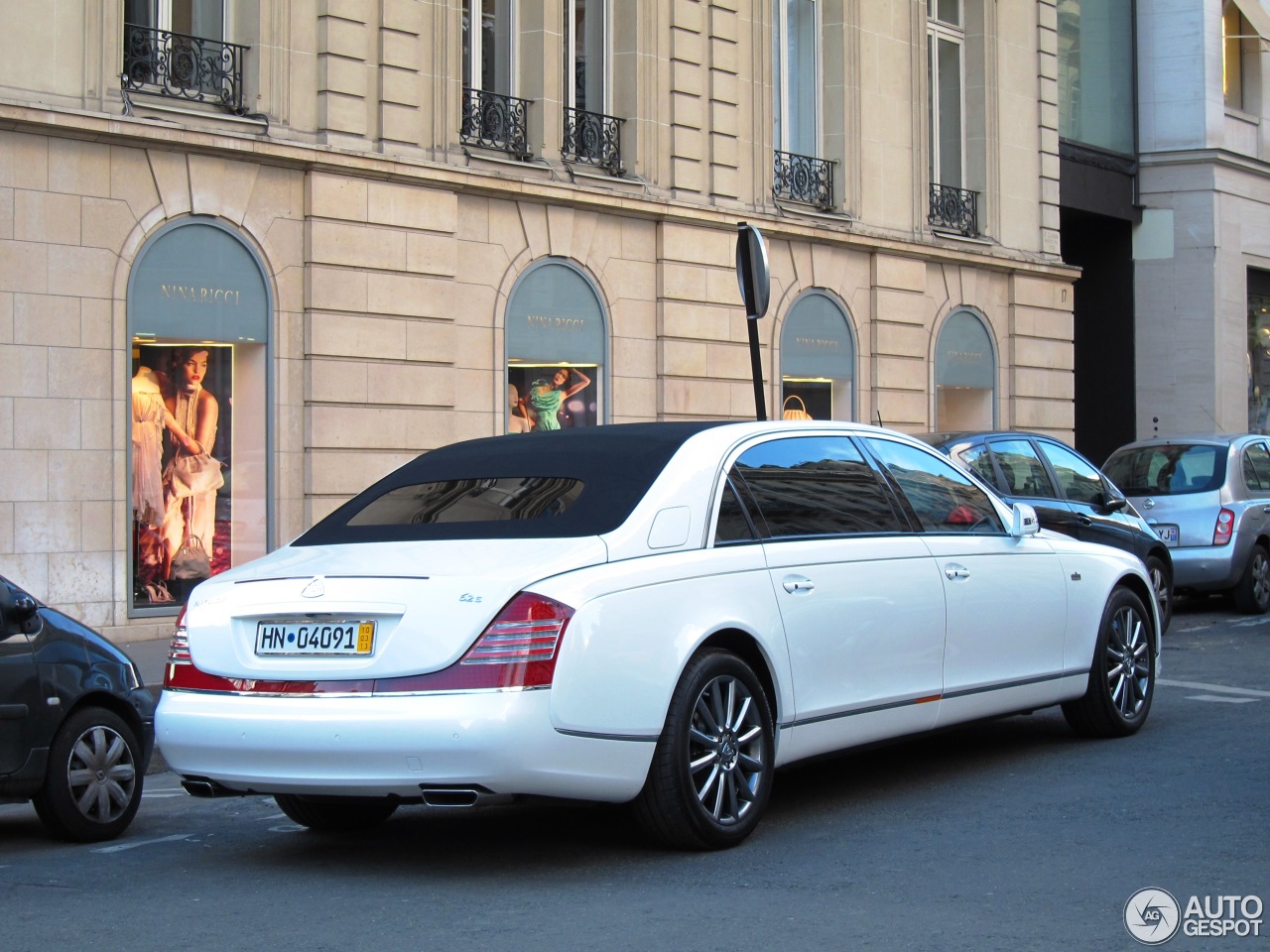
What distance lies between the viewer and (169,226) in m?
15.2

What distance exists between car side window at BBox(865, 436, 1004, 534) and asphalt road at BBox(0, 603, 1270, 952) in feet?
3.52

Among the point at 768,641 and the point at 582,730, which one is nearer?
the point at 582,730

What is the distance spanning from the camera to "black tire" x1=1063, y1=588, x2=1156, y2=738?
816 centimetres

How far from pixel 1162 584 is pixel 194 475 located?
8426 millimetres

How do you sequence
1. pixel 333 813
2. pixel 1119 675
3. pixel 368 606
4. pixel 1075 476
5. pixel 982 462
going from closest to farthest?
pixel 368 606 < pixel 333 813 < pixel 1119 675 < pixel 982 462 < pixel 1075 476

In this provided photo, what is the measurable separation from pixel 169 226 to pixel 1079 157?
18.8 m

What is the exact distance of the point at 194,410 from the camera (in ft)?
51.3

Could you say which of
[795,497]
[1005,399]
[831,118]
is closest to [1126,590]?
[795,497]

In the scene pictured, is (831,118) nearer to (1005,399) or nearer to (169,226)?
(1005,399)

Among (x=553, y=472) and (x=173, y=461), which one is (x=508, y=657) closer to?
(x=553, y=472)

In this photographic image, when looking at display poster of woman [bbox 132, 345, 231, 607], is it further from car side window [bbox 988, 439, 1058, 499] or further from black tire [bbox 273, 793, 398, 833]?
black tire [bbox 273, 793, 398, 833]

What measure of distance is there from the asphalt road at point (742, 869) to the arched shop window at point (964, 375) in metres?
16.8

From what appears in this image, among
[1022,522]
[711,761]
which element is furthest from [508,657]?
[1022,522]

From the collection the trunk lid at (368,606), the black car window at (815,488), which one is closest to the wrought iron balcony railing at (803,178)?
the black car window at (815,488)
